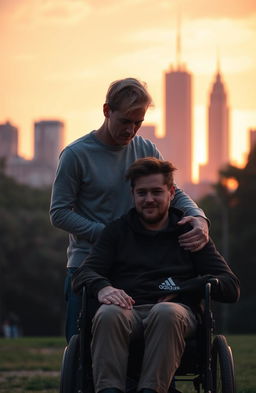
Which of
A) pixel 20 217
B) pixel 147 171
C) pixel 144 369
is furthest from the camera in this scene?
pixel 20 217

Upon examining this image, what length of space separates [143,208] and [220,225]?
4867cm

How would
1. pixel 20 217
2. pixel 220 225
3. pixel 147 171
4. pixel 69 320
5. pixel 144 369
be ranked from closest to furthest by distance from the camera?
pixel 144 369
pixel 147 171
pixel 69 320
pixel 220 225
pixel 20 217

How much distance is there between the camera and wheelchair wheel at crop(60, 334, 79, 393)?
234 inches

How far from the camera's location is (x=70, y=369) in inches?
236

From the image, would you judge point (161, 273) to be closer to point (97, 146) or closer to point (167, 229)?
point (167, 229)

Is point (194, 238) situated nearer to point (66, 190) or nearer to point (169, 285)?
point (169, 285)

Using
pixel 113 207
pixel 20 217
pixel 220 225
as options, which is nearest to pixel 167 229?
pixel 113 207

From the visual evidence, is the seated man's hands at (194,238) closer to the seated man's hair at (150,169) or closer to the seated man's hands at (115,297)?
the seated man's hair at (150,169)

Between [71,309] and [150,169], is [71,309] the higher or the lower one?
the lower one

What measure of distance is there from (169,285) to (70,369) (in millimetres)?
608

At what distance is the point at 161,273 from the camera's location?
20.1ft

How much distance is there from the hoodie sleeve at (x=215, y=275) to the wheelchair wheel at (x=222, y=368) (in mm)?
208

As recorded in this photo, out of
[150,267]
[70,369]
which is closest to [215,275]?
[150,267]

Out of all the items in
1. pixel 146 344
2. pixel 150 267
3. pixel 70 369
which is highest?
pixel 150 267
